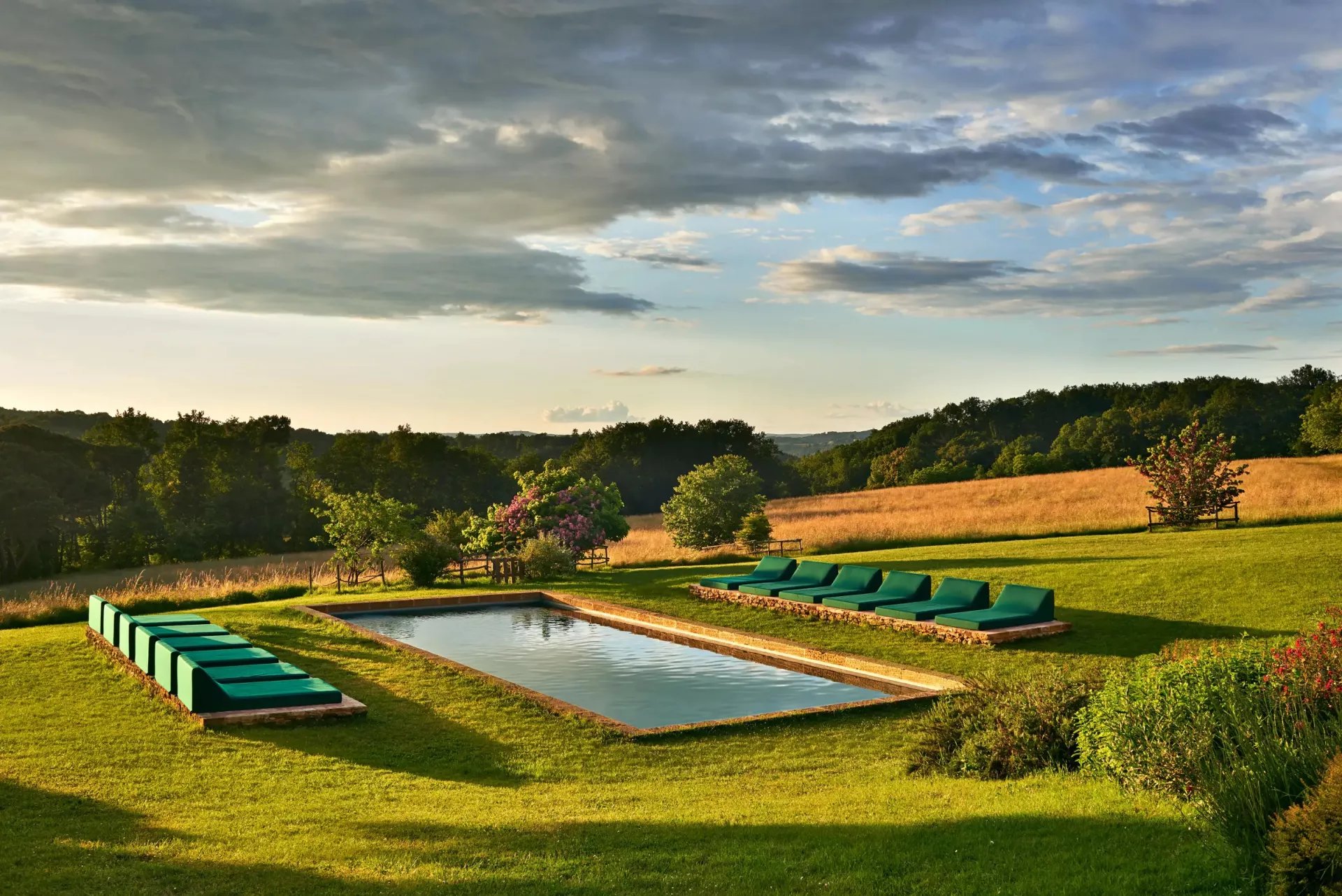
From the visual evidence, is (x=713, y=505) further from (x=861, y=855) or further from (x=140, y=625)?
(x=861, y=855)

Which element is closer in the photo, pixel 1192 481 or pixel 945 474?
pixel 1192 481

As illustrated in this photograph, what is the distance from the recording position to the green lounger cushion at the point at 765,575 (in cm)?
2091

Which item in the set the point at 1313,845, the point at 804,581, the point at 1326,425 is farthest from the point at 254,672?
the point at 1326,425

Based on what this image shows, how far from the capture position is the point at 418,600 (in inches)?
864

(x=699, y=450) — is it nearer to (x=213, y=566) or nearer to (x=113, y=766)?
(x=213, y=566)

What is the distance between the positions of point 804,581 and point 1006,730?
11123mm

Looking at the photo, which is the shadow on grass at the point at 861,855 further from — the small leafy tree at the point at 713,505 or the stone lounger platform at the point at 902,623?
the small leafy tree at the point at 713,505

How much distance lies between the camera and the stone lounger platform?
15.3 meters

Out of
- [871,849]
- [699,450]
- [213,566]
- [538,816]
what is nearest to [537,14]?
[538,816]

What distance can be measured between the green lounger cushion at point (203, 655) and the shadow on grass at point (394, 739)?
88cm

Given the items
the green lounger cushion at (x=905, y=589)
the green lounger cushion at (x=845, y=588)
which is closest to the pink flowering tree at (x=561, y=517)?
the green lounger cushion at (x=845, y=588)

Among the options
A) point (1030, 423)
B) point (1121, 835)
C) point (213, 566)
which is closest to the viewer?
point (1121, 835)

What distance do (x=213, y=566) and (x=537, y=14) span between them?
30.8 metres

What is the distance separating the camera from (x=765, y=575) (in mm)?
21219
